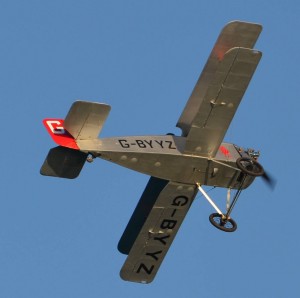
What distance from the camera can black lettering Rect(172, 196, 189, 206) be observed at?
90.5 ft

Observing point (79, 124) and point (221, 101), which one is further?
point (221, 101)

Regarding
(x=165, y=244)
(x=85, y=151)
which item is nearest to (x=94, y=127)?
(x=85, y=151)

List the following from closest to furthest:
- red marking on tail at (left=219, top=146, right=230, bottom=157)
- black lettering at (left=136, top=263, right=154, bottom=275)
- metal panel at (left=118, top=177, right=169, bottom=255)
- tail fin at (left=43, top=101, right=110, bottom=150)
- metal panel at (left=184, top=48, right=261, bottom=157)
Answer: metal panel at (left=184, top=48, right=261, bottom=157), tail fin at (left=43, top=101, right=110, bottom=150), red marking on tail at (left=219, top=146, right=230, bottom=157), metal panel at (left=118, top=177, right=169, bottom=255), black lettering at (left=136, top=263, right=154, bottom=275)

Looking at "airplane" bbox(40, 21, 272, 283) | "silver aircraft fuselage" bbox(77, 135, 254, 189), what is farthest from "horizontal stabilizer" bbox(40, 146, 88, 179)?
"silver aircraft fuselage" bbox(77, 135, 254, 189)

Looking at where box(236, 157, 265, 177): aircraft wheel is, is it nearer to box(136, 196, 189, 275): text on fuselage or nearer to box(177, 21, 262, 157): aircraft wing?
box(177, 21, 262, 157): aircraft wing

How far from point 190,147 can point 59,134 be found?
3198mm

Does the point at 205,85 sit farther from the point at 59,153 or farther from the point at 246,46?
the point at 59,153

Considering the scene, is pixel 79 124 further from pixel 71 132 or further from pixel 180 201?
pixel 180 201

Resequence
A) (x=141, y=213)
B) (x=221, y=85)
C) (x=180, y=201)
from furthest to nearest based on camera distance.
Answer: (x=141, y=213) → (x=180, y=201) → (x=221, y=85)

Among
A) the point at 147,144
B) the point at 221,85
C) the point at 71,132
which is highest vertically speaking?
the point at 221,85

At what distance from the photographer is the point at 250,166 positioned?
2706cm

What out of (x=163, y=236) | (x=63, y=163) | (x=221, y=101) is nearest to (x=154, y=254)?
(x=163, y=236)

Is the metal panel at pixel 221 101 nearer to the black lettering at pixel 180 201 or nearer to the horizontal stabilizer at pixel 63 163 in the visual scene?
the black lettering at pixel 180 201

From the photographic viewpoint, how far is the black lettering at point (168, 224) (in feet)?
92.8
